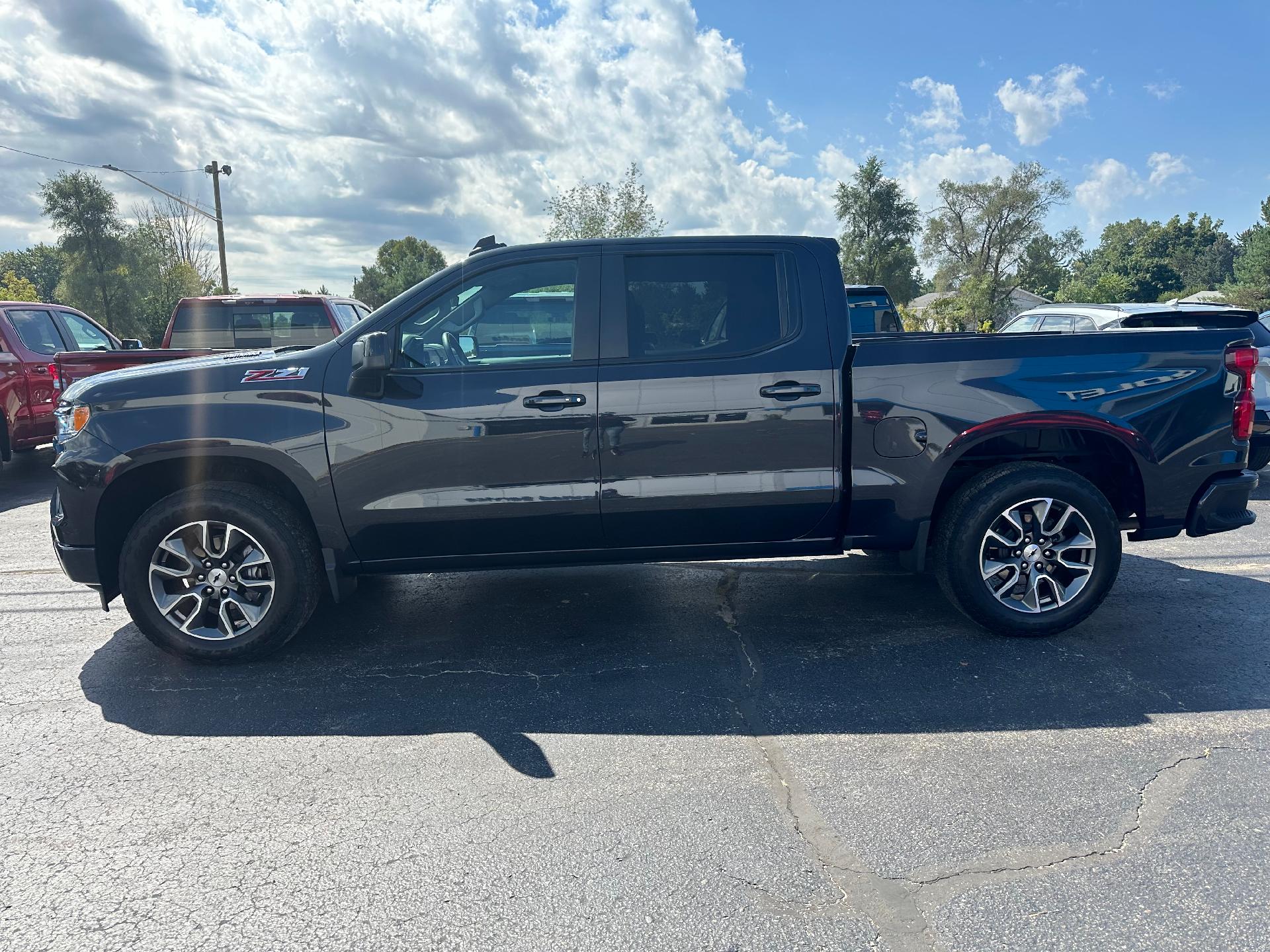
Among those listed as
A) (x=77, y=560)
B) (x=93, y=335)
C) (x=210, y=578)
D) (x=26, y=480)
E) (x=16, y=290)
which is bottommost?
(x=26, y=480)

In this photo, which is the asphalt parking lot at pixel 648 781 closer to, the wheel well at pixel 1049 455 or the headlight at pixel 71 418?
the wheel well at pixel 1049 455

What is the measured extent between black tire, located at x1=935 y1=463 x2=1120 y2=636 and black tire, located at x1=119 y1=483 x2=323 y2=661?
322 cm

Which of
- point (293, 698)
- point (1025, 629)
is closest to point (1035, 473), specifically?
point (1025, 629)

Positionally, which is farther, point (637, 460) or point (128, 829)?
point (637, 460)

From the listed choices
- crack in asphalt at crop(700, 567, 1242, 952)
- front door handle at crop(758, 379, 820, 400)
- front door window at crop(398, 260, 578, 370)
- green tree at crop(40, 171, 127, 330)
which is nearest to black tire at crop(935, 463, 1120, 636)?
front door handle at crop(758, 379, 820, 400)

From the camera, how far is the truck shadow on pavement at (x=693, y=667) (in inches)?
144

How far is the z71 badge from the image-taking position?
413cm

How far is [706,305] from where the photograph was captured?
4.32 meters

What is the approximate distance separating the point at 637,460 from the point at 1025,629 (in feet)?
7.09

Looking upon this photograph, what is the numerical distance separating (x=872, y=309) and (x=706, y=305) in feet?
22.1

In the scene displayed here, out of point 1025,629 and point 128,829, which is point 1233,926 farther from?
point 128,829

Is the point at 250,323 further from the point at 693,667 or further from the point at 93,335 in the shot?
the point at 693,667

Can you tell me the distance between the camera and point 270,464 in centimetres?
414

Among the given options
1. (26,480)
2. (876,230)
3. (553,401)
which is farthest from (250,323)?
(876,230)
